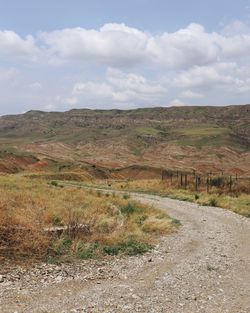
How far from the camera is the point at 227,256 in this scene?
15516mm

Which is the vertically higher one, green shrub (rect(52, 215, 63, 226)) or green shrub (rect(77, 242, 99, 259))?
green shrub (rect(52, 215, 63, 226))

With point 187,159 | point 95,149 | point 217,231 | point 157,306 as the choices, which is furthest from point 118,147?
point 157,306

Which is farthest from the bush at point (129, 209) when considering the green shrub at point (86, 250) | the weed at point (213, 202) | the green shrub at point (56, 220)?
the weed at point (213, 202)

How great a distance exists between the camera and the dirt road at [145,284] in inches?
377

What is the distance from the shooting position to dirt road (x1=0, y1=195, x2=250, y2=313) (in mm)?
9586

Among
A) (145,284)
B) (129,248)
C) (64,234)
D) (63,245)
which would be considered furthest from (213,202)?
(145,284)

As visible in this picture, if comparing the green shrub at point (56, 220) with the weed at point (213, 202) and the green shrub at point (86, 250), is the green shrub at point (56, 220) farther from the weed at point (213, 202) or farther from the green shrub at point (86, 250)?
the weed at point (213, 202)

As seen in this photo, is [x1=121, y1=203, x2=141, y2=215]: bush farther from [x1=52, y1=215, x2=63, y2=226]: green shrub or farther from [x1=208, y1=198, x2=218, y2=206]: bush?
[x1=208, y1=198, x2=218, y2=206]: bush

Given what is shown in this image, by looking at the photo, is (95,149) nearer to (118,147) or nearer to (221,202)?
(118,147)

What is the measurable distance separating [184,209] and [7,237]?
63.8 ft

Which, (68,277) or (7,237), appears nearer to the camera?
(68,277)

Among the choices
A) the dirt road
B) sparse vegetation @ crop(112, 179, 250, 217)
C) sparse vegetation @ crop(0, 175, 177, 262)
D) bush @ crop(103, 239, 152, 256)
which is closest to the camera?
the dirt road

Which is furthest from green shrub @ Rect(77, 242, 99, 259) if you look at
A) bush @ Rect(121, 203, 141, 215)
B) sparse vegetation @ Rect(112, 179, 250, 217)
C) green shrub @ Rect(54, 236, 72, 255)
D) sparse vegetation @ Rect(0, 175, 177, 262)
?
sparse vegetation @ Rect(112, 179, 250, 217)

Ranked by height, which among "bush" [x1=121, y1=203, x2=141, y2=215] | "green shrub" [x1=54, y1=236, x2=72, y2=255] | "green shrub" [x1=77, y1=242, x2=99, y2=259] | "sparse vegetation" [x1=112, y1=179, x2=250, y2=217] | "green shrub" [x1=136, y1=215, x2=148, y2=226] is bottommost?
"sparse vegetation" [x1=112, y1=179, x2=250, y2=217]
